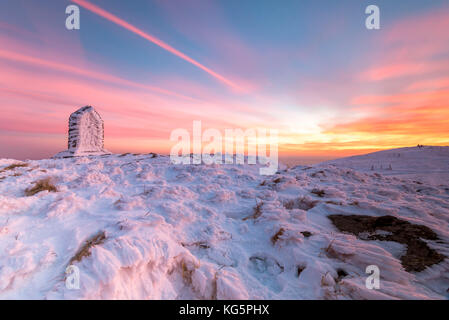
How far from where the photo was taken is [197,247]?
208 centimetres

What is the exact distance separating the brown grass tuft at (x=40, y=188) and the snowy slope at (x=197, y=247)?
0.11m

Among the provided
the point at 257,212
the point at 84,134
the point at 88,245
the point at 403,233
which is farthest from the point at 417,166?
the point at 84,134

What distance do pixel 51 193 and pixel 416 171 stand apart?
33.0 feet

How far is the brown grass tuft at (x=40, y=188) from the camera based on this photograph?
295 cm

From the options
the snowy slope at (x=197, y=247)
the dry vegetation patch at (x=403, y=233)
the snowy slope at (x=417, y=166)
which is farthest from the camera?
the snowy slope at (x=417, y=166)

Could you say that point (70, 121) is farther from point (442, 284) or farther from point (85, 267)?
point (442, 284)

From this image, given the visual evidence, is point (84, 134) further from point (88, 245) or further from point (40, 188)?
point (88, 245)

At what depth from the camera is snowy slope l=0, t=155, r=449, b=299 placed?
144 cm

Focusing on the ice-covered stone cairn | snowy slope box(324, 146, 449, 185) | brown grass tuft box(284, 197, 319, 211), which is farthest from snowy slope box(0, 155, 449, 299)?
the ice-covered stone cairn

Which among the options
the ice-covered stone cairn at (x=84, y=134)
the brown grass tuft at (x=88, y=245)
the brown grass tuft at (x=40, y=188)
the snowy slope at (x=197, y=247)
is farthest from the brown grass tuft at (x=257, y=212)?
the ice-covered stone cairn at (x=84, y=134)

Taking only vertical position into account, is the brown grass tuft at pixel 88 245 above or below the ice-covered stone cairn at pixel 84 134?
below

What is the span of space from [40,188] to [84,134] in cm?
696

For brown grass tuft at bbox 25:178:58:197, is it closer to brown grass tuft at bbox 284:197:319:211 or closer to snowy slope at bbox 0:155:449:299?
snowy slope at bbox 0:155:449:299

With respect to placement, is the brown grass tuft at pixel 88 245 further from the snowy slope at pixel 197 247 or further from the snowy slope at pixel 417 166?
the snowy slope at pixel 417 166
